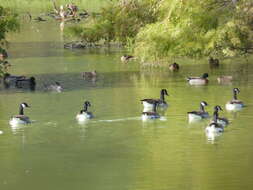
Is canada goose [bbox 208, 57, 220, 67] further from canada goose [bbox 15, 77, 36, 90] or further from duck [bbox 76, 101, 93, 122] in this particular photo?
duck [bbox 76, 101, 93, 122]

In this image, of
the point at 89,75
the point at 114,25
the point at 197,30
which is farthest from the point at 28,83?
the point at 114,25

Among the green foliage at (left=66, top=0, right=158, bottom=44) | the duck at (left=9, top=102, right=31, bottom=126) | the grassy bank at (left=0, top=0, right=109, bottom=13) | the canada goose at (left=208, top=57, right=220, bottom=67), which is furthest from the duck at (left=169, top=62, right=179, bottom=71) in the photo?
the grassy bank at (left=0, top=0, right=109, bottom=13)

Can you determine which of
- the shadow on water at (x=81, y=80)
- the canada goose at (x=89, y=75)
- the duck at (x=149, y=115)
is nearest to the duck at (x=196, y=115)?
the duck at (x=149, y=115)

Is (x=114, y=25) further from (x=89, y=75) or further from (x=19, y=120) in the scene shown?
(x=19, y=120)

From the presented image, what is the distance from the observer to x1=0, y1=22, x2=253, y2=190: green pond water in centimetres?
1959

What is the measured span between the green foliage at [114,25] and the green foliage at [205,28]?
12083 millimetres

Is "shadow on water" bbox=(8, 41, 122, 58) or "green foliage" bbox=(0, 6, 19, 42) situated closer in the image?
"green foliage" bbox=(0, 6, 19, 42)

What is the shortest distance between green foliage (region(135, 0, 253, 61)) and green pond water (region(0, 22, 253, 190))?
1.51 metres

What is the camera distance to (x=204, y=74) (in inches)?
1396

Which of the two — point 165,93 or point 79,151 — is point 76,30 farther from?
point 79,151

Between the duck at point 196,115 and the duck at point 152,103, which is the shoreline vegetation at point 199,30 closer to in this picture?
the duck at point 152,103

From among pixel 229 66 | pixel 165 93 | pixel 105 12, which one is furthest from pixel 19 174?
pixel 105 12

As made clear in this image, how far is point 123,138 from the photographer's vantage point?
78.9 ft

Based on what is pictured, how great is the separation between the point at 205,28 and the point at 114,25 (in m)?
16.6
